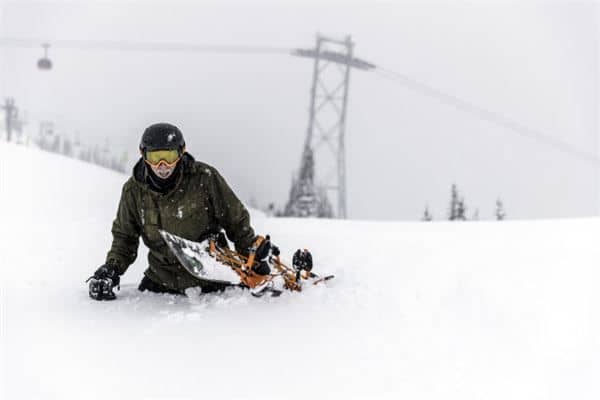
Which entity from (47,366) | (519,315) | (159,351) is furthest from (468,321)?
(47,366)

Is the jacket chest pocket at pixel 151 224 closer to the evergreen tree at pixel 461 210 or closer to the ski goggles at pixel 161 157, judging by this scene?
the ski goggles at pixel 161 157

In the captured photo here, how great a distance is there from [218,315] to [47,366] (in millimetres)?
1406

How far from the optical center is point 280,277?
19.2 ft

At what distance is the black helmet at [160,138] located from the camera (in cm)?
474

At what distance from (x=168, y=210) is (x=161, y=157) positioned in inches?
20.6

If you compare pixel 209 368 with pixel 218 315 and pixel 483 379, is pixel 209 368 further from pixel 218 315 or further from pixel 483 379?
pixel 483 379

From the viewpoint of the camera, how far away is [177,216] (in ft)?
16.7

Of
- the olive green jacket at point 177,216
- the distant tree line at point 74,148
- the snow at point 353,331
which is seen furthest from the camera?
the distant tree line at point 74,148

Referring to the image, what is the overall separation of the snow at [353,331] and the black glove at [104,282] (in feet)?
0.40

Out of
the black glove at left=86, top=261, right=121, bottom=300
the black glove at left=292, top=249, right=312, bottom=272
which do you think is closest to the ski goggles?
the black glove at left=86, top=261, right=121, bottom=300

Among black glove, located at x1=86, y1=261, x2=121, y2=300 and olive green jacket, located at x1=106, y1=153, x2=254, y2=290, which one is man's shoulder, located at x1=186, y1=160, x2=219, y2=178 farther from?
black glove, located at x1=86, y1=261, x2=121, y2=300

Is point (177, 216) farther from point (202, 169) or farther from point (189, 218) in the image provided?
point (202, 169)

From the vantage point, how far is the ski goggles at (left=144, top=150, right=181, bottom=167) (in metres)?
4.77

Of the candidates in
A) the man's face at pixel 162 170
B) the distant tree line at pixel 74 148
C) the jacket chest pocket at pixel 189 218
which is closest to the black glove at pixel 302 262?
the jacket chest pocket at pixel 189 218
